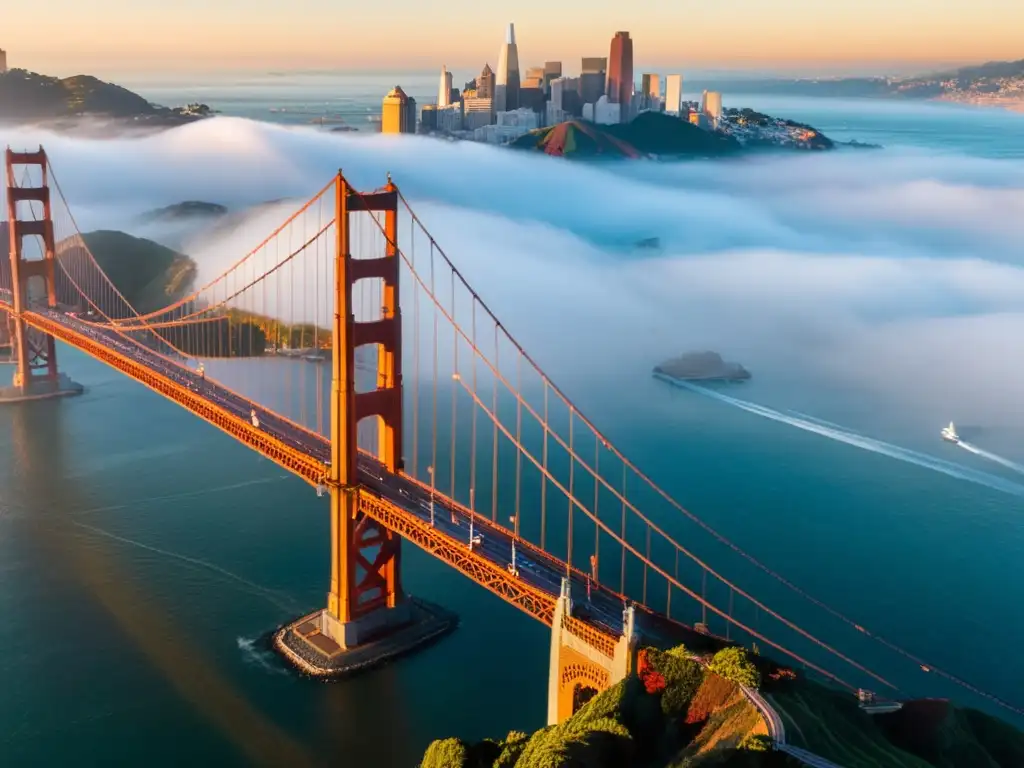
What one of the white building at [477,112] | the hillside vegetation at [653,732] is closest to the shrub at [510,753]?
the hillside vegetation at [653,732]

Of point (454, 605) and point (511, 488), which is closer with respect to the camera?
point (454, 605)

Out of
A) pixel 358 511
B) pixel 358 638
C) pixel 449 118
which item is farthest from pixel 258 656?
pixel 449 118

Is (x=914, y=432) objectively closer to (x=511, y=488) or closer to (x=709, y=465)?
(x=709, y=465)

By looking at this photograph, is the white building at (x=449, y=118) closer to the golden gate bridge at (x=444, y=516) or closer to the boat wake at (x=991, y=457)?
the golden gate bridge at (x=444, y=516)

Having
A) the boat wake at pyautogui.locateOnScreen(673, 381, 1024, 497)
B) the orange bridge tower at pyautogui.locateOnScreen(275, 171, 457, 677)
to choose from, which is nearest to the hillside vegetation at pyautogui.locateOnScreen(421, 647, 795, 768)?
the orange bridge tower at pyautogui.locateOnScreen(275, 171, 457, 677)

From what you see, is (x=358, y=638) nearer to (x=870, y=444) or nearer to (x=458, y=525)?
(x=458, y=525)

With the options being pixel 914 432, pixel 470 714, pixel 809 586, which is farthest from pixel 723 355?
pixel 470 714
